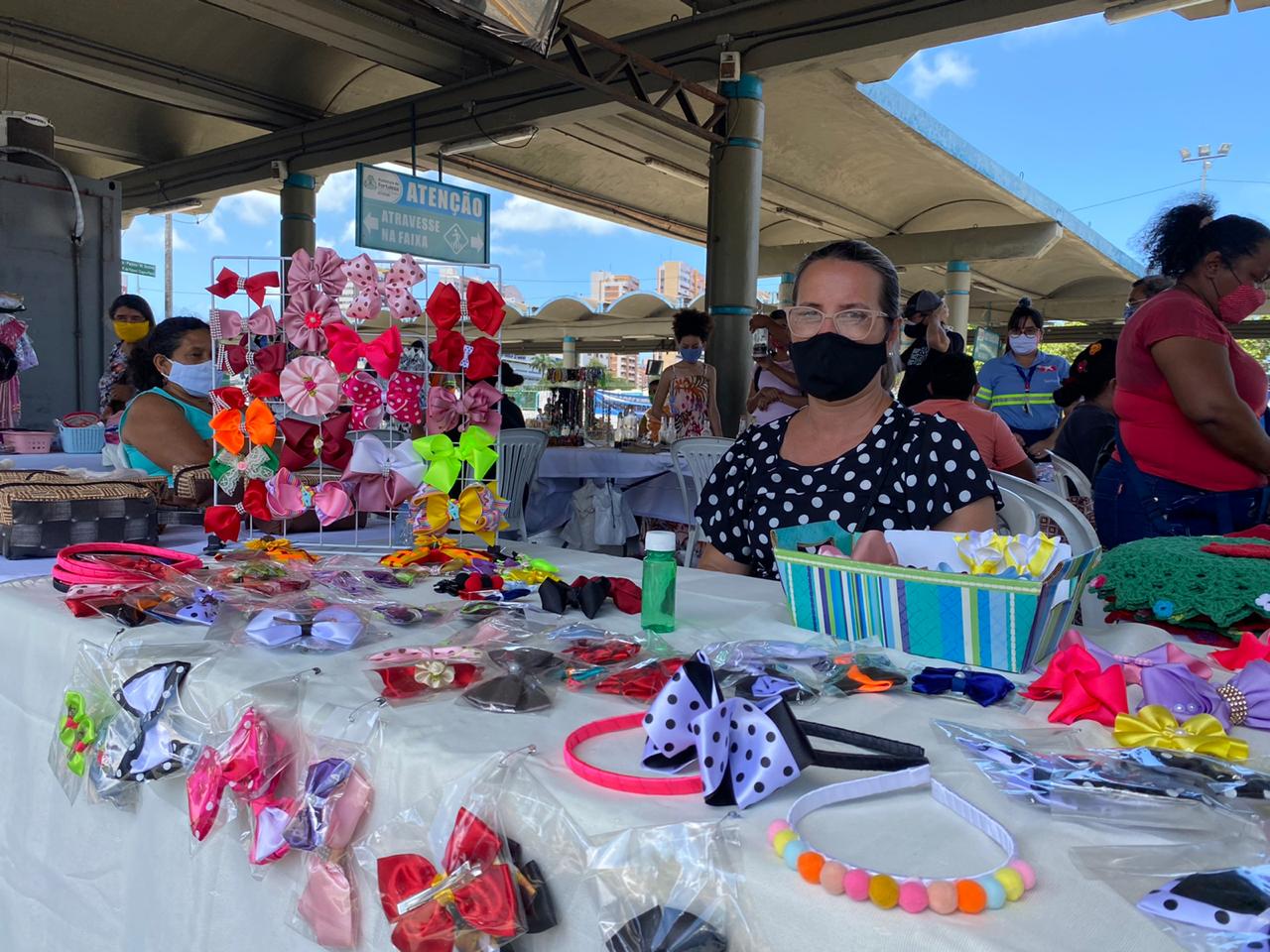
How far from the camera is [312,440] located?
6.05 ft

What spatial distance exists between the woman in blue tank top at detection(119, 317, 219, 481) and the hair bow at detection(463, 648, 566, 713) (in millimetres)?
1835

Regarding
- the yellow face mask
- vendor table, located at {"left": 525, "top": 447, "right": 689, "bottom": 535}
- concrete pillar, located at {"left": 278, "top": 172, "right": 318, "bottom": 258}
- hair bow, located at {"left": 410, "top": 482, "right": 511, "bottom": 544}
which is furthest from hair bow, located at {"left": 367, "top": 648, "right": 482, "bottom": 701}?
concrete pillar, located at {"left": 278, "top": 172, "right": 318, "bottom": 258}

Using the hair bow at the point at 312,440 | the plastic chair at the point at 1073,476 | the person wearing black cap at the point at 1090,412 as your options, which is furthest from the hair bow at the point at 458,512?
the person wearing black cap at the point at 1090,412

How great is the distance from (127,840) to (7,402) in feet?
20.6

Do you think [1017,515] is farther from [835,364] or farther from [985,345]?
[985,345]

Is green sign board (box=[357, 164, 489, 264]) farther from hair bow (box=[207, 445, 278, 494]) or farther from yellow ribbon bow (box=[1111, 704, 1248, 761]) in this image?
yellow ribbon bow (box=[1111, 704, 1248, 761])

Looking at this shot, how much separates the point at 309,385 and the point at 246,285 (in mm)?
333

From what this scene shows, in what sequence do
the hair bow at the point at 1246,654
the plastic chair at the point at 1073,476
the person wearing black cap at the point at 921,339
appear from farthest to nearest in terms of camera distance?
1. the person wearing black cap at the point at 921,339
2. the plastic chair at the point at 1073,476
3. the hair bow at the point at 1246,654

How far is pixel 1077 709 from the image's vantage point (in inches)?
35.2

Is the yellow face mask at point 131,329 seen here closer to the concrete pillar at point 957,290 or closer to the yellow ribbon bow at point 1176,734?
the yellow ribbon bow at point 1176,734

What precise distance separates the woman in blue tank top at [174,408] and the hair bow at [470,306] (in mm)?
1041

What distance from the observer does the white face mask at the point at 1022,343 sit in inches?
199

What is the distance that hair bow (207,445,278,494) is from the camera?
72.3 inches

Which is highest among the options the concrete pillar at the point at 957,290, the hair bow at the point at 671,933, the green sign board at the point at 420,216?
the concrete pillar at the point at 957,290
